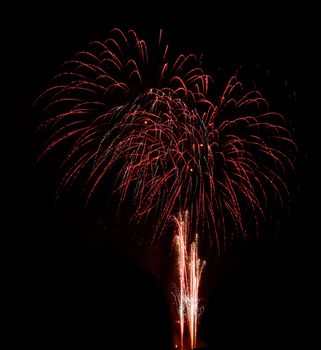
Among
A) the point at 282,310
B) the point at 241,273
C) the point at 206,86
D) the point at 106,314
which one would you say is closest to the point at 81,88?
the point at 206,86

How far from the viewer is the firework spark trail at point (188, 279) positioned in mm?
12097

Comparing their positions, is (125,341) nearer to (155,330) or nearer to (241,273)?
(155,330)

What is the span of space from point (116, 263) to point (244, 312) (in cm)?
286

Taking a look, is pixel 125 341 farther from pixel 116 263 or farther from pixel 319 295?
pixel 319 295

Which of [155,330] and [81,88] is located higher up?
[81,88]

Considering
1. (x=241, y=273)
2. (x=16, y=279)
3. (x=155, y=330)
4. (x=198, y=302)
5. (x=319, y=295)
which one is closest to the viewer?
(x=16, y=279)

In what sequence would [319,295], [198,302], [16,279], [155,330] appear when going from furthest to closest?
1. [198,302]
2. [319,295]
3. [155,330]
4. [16,279]

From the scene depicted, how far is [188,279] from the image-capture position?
42.0 ft

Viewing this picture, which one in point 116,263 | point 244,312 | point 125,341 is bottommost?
point 125,341

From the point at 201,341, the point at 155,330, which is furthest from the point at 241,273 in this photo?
the point at 201,341

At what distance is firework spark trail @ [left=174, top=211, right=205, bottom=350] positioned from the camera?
39.7 ft

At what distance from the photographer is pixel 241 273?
11188 mm

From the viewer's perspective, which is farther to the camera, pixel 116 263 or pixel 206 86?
pixel 116 263

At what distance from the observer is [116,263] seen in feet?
35.9
